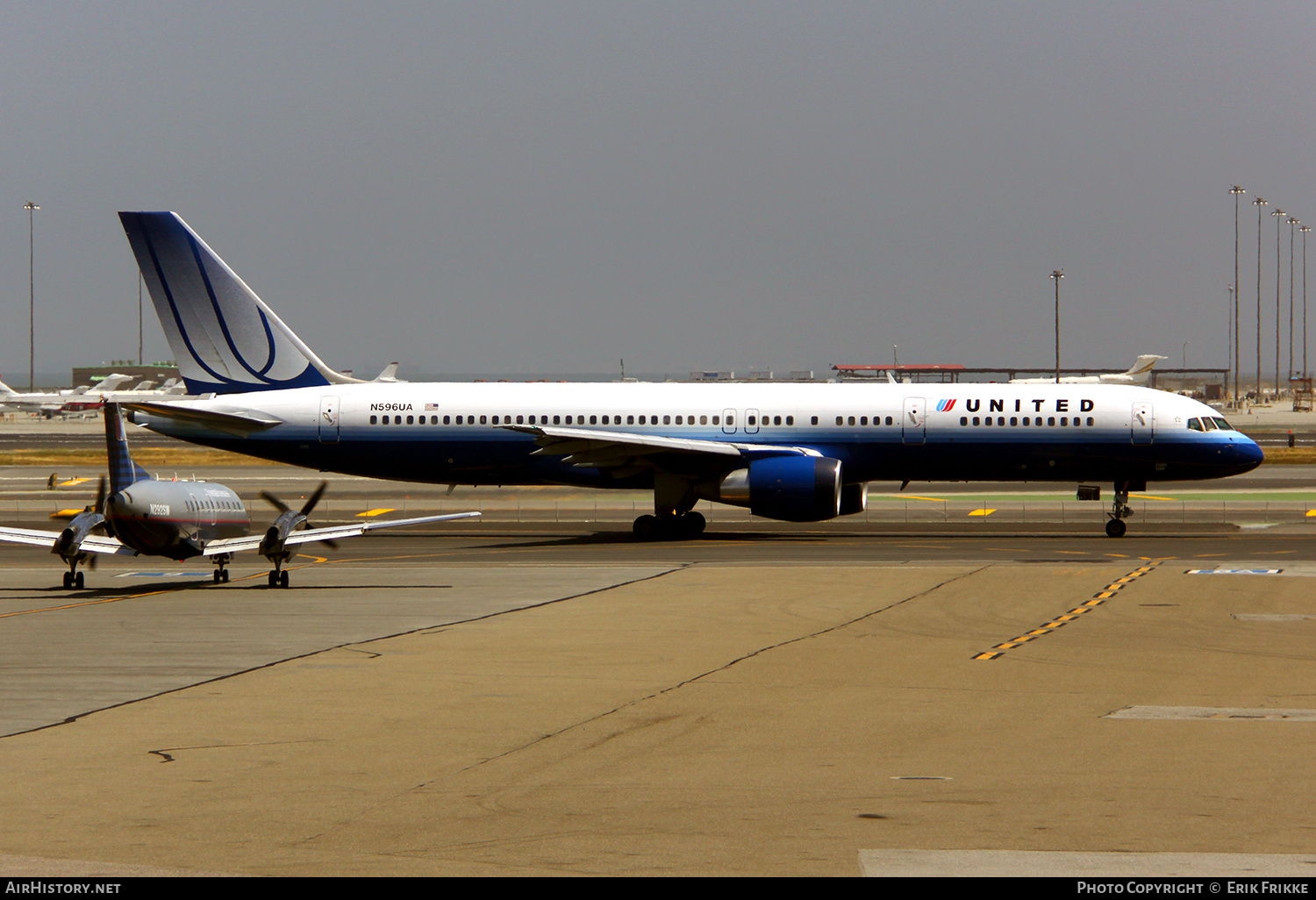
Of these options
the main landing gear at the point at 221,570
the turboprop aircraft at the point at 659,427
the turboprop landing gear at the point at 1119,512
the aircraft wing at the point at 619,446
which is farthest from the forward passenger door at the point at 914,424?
the main landing gear at the point at 221,570

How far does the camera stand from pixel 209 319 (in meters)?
44.4

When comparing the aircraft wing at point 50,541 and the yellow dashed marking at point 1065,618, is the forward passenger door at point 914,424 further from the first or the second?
the aircraft wing at point 50,541

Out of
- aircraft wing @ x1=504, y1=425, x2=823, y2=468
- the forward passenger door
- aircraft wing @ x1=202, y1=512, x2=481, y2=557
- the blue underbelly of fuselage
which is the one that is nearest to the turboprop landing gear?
the blue underbelly of fuselage

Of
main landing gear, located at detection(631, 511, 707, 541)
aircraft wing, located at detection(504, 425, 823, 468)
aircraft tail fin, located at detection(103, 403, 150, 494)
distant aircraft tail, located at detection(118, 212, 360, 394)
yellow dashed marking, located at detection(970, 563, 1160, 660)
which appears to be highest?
distant aircraft tail, located at detection(118, 212, 360, 394)

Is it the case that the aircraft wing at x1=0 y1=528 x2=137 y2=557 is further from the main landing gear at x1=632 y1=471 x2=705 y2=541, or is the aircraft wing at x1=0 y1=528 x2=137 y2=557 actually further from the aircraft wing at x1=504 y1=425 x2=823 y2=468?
the main landing gear at x1=632 y1=471 x2=705 y2=541

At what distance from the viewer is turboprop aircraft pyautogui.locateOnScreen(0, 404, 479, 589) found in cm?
2745

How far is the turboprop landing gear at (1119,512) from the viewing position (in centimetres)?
4122

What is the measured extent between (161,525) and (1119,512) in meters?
28.1

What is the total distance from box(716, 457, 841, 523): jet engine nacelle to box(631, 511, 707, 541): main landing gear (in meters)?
2.95

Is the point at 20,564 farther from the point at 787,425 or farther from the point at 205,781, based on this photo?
the point at 205,781

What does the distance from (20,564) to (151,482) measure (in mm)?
10393

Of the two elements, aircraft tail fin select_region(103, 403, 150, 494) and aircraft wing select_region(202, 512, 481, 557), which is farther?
aircraft wing select_region(202, 512, 481, 557)

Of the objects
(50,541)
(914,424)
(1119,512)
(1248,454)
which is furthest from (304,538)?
→ (1248,454)

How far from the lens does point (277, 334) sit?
45062mm
